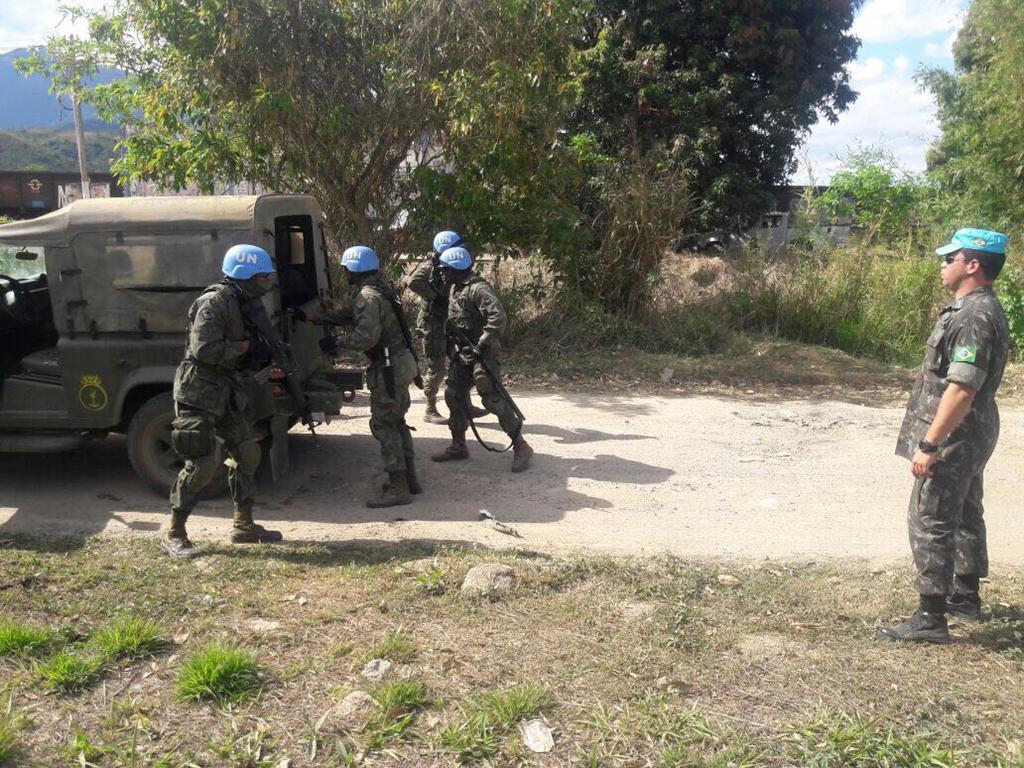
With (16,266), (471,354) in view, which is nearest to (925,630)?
(471,354)

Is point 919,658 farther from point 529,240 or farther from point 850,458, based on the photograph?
point 529,240

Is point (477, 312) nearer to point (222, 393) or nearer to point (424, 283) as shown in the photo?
point (424, 283)

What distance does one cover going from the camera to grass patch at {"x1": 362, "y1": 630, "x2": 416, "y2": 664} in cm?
374

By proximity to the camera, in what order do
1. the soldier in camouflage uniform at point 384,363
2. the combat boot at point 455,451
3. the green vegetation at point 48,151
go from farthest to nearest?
the green vegetation at point 48,151 < the combat boot at point 455,451 < the soldier in camouflage uniform at point 384,363

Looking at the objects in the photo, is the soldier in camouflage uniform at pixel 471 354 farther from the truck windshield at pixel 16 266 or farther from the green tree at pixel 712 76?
the green tree at pixel 712 76

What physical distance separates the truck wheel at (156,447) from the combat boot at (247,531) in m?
0.65

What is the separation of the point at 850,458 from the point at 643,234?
4.98 m

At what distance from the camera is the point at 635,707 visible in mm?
3406

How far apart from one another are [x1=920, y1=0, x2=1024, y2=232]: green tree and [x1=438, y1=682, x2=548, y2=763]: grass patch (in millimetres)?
11791

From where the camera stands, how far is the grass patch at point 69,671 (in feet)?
11.6

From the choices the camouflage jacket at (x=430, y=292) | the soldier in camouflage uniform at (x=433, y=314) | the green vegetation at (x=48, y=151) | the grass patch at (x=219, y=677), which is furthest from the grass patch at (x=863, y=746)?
the green vegetation at (x=48, y=151)

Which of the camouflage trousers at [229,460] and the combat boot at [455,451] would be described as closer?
the camouflage trousers at [229,460]

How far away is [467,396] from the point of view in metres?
6.88

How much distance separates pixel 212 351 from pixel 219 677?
1.96 m
